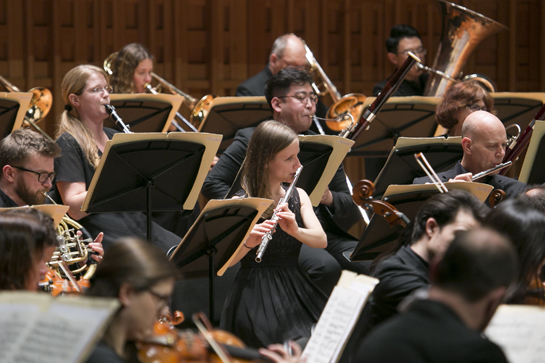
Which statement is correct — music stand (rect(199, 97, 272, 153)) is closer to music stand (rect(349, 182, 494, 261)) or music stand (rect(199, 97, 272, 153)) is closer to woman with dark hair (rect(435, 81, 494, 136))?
woman with dark hair (rect(435, 81, 494, 136))

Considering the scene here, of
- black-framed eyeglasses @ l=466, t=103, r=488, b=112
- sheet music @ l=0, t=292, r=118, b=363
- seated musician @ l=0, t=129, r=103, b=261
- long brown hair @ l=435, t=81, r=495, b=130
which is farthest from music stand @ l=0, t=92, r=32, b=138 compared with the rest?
sheet music @ l=0, t=292, r=118, b=363

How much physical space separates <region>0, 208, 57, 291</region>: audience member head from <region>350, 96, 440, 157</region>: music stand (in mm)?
2271

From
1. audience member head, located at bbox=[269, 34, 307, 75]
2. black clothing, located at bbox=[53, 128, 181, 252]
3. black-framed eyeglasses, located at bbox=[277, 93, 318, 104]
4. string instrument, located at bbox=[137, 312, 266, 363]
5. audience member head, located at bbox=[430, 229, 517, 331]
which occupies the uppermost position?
audience member head, located at bbox=[269, 34, 307, 75]

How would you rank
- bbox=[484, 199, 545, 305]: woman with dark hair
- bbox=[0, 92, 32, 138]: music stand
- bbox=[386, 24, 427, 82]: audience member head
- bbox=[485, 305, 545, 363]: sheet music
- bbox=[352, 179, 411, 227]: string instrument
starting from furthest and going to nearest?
bbox=[386, 24, 427, 82]: audience member head → bbox=[0, 92, 32, 138]: music stand → bbox=[352, 179, 411, 227]: string instrument → bbox=[484, 199, 545, 305]: woman with dark hair → bbox=[485, 305, 545, 363]: sheet music

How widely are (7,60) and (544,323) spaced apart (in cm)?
449

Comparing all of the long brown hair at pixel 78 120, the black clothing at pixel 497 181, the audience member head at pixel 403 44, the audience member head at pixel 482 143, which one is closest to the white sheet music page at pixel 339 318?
the black clothing at pixel 497 181

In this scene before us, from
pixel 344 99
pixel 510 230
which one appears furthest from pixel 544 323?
pixel 344 99

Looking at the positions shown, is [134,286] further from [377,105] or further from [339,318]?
[377,105]

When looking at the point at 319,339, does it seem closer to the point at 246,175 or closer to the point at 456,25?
the point at 246,175

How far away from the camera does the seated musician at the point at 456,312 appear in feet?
3.67

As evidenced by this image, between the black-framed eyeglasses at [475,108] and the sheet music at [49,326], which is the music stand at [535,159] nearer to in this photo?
the black-framed eyeglasses at [475,108]

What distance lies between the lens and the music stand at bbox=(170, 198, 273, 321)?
2.32 meters

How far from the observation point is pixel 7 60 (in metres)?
4.94

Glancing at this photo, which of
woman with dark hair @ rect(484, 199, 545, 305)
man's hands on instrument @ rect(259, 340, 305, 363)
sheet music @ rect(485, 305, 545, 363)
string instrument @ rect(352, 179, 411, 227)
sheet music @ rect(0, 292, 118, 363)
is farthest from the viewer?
string instrument @ rect(352, 179, 411, 227)
